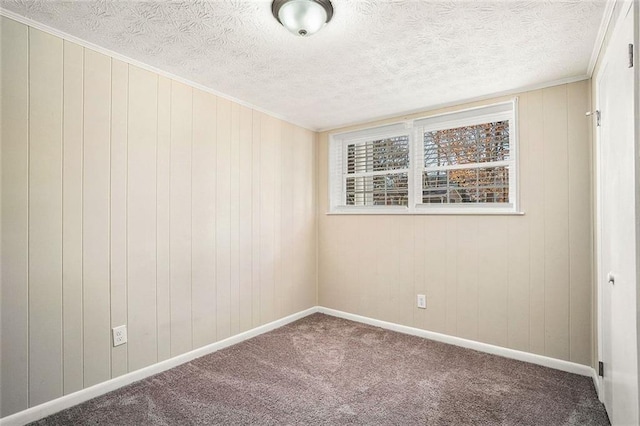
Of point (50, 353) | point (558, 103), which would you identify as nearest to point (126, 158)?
point (50, 353)

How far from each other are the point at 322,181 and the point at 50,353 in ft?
9.73

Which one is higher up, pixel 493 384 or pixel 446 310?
pixel 446 310

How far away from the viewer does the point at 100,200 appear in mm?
2172

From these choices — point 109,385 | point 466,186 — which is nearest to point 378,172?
point 466,186

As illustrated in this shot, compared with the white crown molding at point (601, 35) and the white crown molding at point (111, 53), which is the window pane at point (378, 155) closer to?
the white crown molding at point (111, 53)

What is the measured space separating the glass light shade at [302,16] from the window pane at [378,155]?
199 cm

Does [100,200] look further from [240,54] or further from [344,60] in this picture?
[344,60]

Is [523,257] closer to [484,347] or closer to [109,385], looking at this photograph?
[484,347]

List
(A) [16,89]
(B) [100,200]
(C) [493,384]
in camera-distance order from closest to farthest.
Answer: (A) [16,89]
(B) [100,200]
(C) [493,384]

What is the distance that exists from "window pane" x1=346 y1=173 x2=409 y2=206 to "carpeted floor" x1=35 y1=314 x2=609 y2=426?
59.5 inches

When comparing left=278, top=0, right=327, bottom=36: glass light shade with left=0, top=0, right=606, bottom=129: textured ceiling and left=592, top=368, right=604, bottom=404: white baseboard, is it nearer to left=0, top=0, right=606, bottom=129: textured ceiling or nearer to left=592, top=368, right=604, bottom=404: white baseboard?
left=0, top=0, right=606, bottom=129: textured ceiling

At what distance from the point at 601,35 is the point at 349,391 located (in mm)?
2721

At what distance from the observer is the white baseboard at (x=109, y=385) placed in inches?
72.3

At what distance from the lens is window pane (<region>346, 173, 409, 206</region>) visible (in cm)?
352
